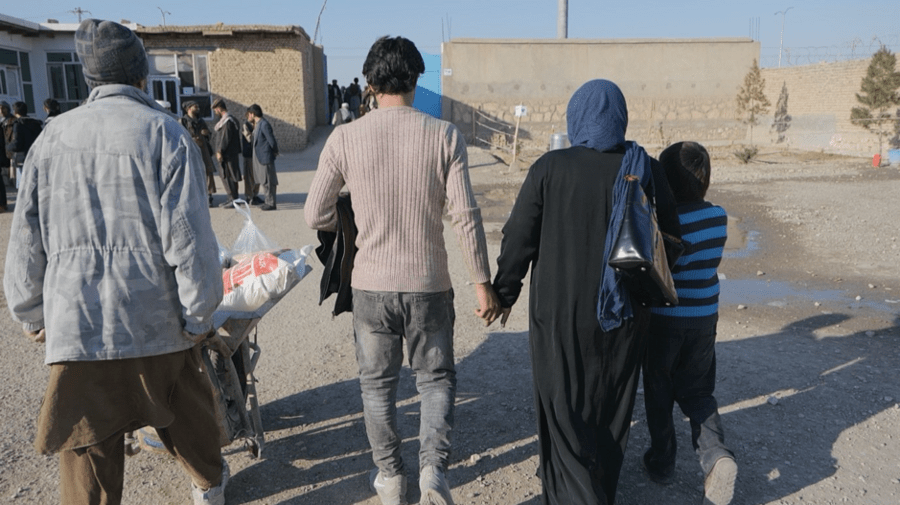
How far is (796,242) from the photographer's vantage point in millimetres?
8266

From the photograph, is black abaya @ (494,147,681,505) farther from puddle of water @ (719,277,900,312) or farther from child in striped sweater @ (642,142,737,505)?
puddle of water @ (719,277,900,312)

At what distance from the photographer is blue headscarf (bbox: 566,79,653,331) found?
98.0 inches

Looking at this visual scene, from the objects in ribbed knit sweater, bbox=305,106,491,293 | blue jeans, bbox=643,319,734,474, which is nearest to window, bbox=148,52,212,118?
ribbed knit sweater, bbox=305,106,491,293

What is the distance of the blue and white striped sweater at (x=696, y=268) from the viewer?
295 cm

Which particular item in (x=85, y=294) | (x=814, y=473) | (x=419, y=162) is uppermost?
(x=419, y=162)

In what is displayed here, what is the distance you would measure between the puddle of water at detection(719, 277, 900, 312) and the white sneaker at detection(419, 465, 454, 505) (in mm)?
3954

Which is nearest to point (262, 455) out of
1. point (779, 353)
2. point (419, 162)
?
point (419, 162)

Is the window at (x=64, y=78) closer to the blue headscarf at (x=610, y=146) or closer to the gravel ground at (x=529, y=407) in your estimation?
the gravel ground at (x=529, y=407)

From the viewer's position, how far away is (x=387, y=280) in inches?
109

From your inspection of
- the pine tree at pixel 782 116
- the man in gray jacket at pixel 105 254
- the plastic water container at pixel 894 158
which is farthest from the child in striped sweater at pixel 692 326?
the pine tree at pixel 782 116

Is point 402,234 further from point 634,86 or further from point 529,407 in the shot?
point 634,86

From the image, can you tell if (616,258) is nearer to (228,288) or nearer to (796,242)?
(228,288)

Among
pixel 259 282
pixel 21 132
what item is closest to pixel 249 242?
pixel 259 282

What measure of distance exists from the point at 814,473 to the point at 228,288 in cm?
289
